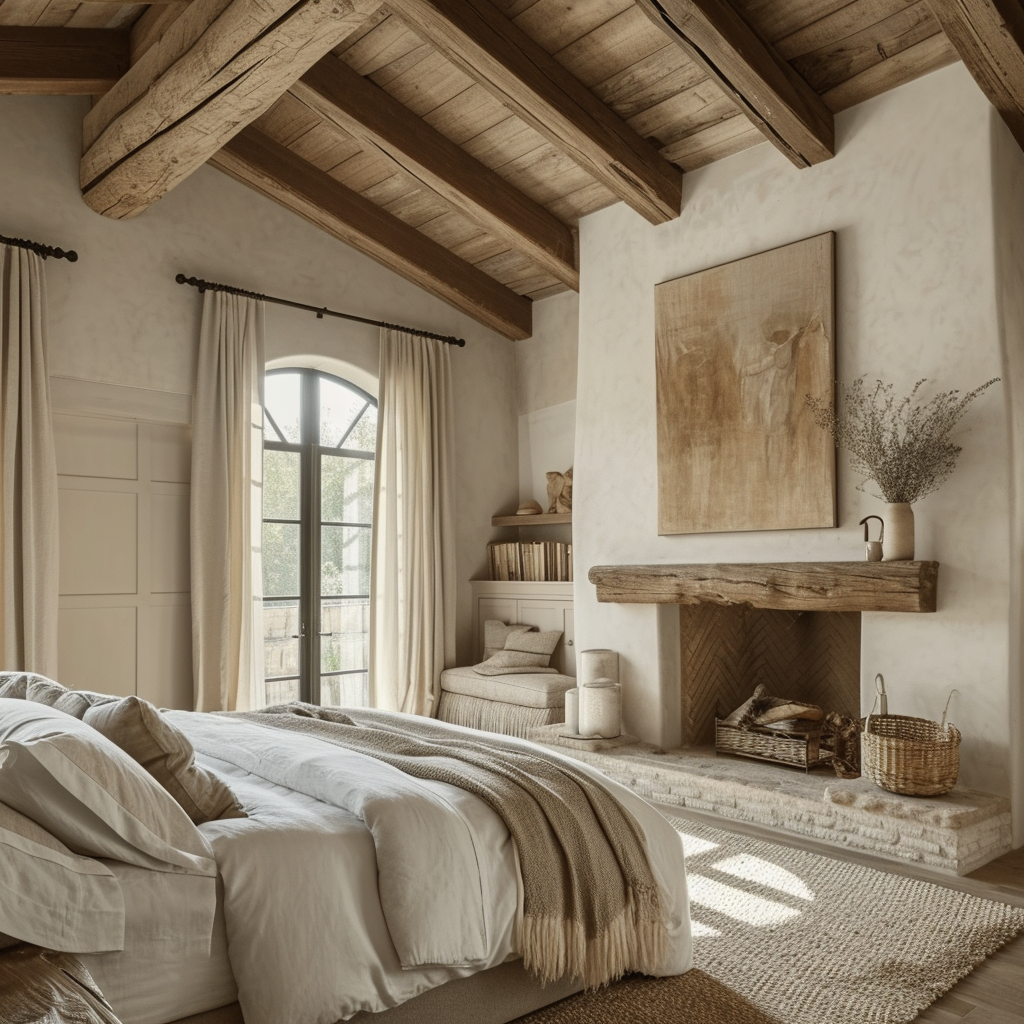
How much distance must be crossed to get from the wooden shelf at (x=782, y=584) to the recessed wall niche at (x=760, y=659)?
356mm

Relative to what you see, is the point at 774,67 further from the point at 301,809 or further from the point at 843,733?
the point at 301,809

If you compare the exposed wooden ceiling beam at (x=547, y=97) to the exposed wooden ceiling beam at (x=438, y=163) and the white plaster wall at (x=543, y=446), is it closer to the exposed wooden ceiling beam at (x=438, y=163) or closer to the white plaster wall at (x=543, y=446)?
the exposed wooden ceiling beam at (x=438, y=163)

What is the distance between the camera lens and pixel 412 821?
2.00m

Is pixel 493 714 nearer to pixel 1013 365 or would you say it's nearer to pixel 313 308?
pixel 313 308

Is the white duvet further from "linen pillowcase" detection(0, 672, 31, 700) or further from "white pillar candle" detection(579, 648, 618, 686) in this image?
"white pillar candle" detection(579, 648, 618, 686)

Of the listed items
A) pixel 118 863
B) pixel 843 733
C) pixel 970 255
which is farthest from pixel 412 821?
pixel 970 255

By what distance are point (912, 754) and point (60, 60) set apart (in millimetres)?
4862

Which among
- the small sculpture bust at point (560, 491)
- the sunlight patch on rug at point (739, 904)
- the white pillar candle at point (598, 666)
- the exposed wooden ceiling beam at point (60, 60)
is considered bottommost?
the sunlight patch on rug at point (739, 904)

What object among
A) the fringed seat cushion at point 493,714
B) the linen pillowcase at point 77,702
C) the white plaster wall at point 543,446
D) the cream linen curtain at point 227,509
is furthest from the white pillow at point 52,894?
the white plaster wall at point 543,446

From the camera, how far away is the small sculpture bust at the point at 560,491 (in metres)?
6.08

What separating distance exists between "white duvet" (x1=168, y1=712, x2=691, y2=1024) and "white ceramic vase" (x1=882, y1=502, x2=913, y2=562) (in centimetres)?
202

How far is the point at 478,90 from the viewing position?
454cm

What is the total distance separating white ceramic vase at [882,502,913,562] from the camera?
3.70 meters

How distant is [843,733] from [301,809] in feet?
9.90
